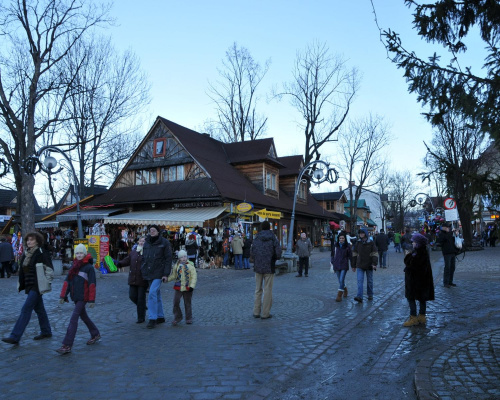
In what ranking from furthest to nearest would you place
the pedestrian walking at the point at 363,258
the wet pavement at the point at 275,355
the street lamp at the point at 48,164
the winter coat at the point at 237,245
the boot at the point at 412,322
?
the winter coat at the point at 237,245, the street lamp at the point at 48,164, the pedestrian walking at the point at 363,258, the boot at the point at 412,322, the wet pavement at the point at 275,355

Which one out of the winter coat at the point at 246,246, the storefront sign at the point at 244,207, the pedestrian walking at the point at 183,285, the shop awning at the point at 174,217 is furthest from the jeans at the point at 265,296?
the storefront sign at the point at 244,207

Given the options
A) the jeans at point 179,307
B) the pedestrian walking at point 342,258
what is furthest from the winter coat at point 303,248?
the jeans at point 179,307

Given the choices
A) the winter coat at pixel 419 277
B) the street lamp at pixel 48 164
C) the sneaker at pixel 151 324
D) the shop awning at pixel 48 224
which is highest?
the street lamp at pixel 48 164

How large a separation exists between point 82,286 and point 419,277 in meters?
5.49

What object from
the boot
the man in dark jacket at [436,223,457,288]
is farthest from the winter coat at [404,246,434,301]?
the man in dark jacket at [436,223,457,288]

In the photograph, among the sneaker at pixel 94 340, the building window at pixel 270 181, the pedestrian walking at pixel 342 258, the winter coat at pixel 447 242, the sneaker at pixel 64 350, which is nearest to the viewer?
the sneaker at pixel 64 350

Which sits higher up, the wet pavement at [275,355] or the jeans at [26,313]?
the jeans at [26,313]

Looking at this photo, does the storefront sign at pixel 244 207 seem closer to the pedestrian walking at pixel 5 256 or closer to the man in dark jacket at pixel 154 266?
the pedestrian walking at pixel 5 256

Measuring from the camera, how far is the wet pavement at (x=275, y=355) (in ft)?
14.6

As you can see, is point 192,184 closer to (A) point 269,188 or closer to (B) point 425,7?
(A) point 269,188

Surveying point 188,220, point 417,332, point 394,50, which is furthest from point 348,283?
point 188,220

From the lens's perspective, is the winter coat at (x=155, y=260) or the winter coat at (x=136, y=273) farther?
the winter coat at (x=136, y=273)

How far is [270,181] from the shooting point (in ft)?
99.3

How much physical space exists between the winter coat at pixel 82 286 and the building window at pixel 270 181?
77.2 ft
